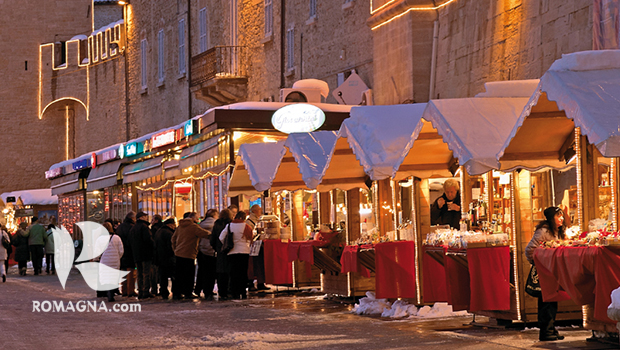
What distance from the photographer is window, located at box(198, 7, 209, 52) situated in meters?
32.8

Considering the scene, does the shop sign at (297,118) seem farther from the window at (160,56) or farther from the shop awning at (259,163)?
the window at (160,56)

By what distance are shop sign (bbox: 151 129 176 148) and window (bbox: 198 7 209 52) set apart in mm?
7064

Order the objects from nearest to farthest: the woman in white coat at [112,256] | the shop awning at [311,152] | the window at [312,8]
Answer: the shop awning at [311,152] → the woman in white coat at [112,256] → the window at [312,8]

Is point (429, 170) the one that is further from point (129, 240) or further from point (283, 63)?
point (283, 63)

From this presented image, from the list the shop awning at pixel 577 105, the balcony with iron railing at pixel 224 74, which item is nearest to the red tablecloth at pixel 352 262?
the shop awning at pixel 577 105

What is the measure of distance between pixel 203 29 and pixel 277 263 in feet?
58.3

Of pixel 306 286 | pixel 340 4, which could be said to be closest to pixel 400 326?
pixel 306 286

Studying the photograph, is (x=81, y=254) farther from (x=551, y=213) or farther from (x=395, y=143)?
(x=551, y=213)

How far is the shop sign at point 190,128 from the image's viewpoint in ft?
72.3

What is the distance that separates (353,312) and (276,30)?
15609mm

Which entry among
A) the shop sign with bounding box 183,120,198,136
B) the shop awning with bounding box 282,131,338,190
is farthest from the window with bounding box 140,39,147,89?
the shop awning with bounding box 282,131,338,190

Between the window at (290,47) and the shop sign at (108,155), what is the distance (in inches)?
268

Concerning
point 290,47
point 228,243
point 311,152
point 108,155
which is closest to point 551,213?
point 311,152

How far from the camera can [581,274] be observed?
28.7 feet
